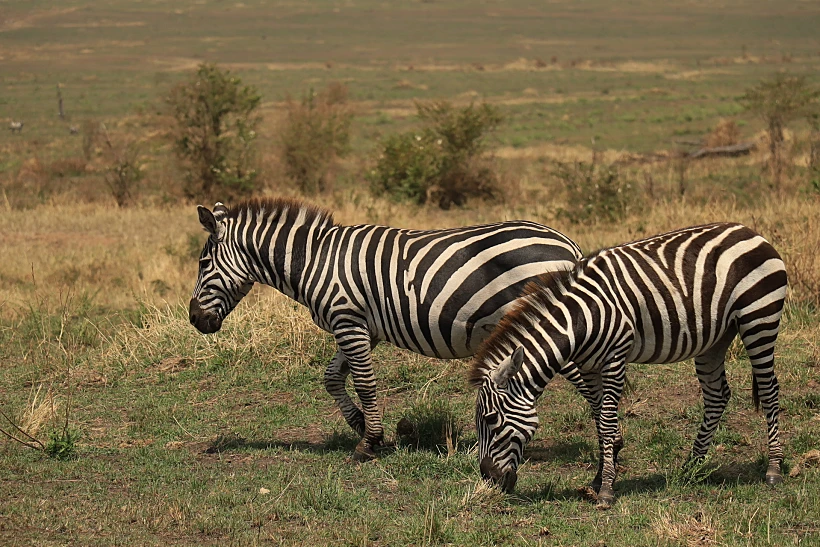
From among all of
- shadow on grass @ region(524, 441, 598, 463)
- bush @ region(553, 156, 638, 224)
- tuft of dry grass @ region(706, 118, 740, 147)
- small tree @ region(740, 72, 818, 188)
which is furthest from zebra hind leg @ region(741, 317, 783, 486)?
tuft of dry grass @ region(706, 118, 740, 147)

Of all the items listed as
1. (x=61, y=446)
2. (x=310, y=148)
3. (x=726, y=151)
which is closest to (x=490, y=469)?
(x=61, y=446)

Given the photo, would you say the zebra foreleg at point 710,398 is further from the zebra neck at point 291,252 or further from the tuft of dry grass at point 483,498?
the zebra neck at point 291,252

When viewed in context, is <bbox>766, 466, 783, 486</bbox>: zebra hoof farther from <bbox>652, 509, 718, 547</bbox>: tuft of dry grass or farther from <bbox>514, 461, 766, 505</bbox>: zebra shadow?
<bbox>652, 509, 718, 547</bbox>: tuft of dry grass

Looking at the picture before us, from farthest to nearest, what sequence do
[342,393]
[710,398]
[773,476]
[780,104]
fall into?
[780,104]
[342,393]
[710,398]
[773,476]

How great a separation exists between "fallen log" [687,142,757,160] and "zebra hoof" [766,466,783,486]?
20.1 meters

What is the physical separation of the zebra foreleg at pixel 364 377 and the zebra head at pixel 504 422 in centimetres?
156

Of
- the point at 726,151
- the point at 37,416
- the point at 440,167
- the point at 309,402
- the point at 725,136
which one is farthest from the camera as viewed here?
the point at 725,136

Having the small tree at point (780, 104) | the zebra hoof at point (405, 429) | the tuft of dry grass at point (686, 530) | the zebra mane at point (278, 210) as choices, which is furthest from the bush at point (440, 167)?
the tuft of dry grass at point (686, 530)

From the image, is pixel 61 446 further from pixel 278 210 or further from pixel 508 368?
pixel 508 368

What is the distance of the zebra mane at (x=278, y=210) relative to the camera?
7785mm

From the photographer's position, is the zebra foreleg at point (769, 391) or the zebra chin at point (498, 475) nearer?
the zebra chin at point (498, 475)

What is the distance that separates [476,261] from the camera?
709 cm

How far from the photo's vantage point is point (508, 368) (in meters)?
5.82

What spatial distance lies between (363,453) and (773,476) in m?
2.86
